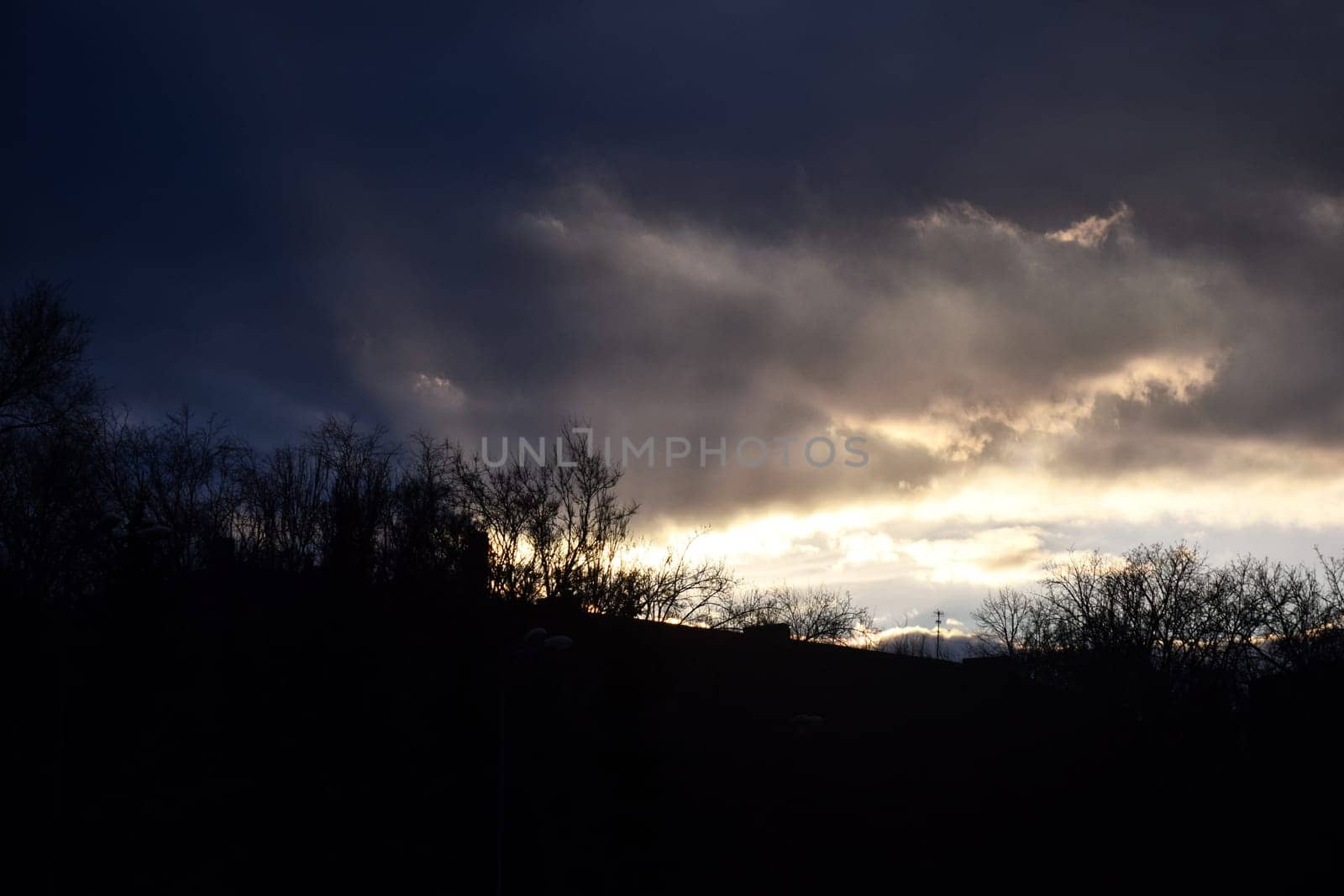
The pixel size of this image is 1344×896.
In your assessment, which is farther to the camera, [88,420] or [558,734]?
[88,420]

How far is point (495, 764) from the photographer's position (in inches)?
1057

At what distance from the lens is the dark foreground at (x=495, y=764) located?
2536cm

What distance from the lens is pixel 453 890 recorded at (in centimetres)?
2486

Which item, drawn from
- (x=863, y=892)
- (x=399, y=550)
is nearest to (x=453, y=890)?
(x=863, y=892)

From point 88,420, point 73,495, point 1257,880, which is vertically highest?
point 88,420

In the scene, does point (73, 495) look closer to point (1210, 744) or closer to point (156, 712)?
point (156, 712)

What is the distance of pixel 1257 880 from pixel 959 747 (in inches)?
565

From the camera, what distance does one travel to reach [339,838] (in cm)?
2539

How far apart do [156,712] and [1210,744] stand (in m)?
49.3

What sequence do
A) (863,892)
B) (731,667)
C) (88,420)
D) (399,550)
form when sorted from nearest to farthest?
(863,892), (88,420), (731,667), (399,550)

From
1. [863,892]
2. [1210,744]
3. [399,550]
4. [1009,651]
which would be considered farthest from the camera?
[1009,651]

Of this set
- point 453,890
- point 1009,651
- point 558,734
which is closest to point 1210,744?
→ point 1009,651

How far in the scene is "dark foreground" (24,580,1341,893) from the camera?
25359mm

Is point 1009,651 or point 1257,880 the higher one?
point 1009,651
